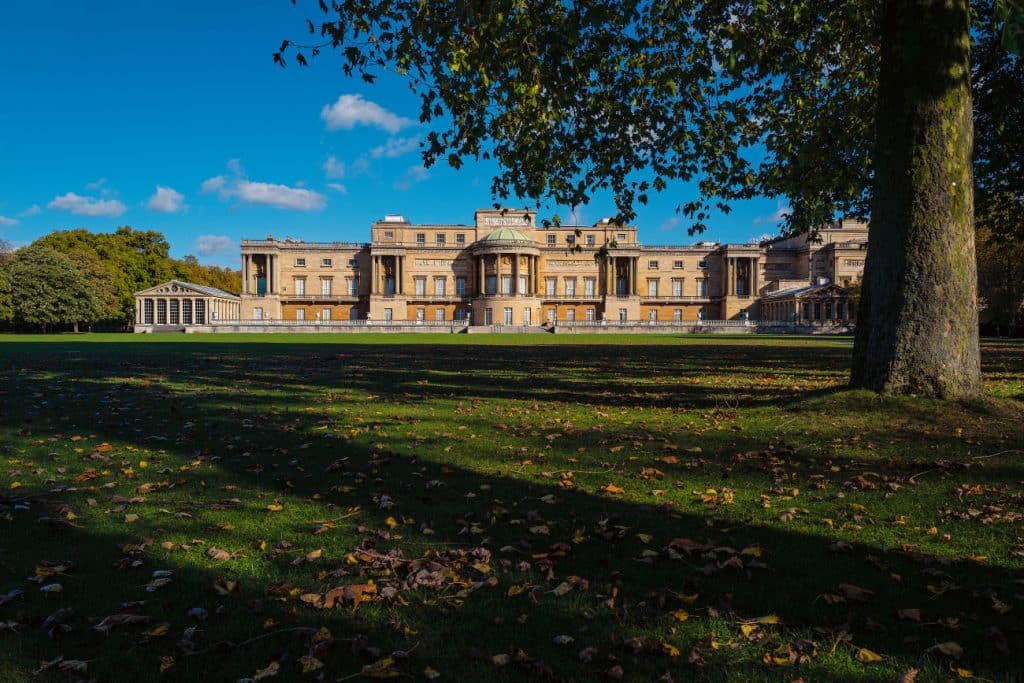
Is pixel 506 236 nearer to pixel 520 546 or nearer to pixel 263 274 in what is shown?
pixel 263 274

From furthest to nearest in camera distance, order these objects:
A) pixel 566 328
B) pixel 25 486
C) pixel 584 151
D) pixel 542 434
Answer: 1. pixel 566 328
2. pixel 584 151
3. pixel 542 434
4. pixel 25 486

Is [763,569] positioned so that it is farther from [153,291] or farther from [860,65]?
[153,291]

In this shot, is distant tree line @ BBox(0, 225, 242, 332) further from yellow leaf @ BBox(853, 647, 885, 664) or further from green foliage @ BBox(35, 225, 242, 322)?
yellow leaf @ BBox(853, 647, 885, 664)

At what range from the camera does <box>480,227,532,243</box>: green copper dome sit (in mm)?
72375

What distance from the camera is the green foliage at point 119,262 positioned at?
61438mm

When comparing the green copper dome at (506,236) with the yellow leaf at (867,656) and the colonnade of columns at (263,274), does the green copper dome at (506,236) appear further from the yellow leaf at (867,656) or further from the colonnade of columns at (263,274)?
the yellow leaf at (867,656)

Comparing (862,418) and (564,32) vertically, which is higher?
(564,32)

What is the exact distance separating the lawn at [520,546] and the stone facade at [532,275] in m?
68.3

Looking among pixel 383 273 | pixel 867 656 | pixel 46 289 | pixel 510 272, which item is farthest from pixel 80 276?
pixel 867 656

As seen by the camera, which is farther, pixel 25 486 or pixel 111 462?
pixel 111 462

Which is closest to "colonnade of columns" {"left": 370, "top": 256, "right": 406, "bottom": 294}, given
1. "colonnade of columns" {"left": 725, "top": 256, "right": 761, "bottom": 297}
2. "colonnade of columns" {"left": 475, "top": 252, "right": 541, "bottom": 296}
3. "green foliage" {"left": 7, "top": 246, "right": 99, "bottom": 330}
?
"colonnade of columns" {"left": 475, "top": 252, "right": 541, "bottom": 296}

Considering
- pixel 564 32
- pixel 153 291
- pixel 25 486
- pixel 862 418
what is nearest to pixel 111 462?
pixel 25 486

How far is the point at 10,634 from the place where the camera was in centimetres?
281

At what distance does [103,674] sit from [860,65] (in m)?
15.0
